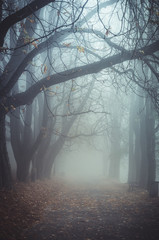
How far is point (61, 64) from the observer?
31.6 feet

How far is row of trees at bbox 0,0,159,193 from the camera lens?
465 centimetres

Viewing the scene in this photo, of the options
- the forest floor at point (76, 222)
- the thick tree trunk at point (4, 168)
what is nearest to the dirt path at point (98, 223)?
the forest floor at point (76, 222)

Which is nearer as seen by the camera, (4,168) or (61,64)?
(4,168)

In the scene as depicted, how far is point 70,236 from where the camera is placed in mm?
4520

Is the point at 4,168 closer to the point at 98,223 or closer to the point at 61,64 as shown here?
the point at 98,223

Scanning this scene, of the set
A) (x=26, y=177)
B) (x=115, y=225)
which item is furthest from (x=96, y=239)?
(x=26, y=177)

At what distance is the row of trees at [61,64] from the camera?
4.65 meters

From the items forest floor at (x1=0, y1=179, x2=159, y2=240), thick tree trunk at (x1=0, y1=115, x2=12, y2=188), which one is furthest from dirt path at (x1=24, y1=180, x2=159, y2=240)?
thick tree trunk at (x1=0, y1=115, x2=12, y2=188)

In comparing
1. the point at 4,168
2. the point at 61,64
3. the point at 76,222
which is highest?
the point at 61,64

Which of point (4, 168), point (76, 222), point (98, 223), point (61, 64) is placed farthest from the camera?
point (61, 64)

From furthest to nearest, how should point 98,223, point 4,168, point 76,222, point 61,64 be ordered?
point 61,64, point 4,168, point 76,222, point 98,223

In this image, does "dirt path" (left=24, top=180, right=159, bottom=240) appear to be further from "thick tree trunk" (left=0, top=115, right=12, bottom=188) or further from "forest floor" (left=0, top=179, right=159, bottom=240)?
"thick tree trunk" (left=0, top=115, right=12, bottom=188)

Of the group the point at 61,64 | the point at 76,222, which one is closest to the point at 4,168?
the point at 76,222

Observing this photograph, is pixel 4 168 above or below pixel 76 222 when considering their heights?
above
